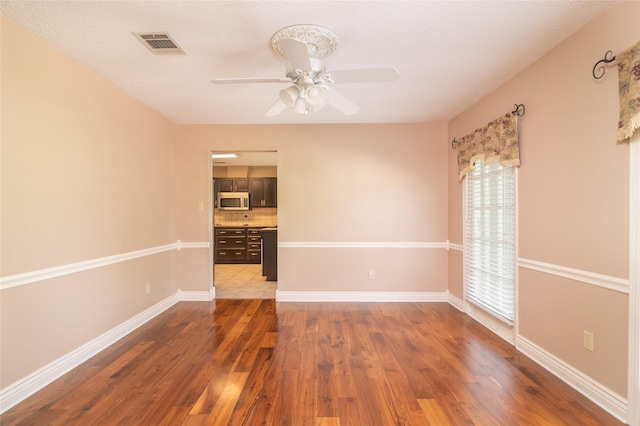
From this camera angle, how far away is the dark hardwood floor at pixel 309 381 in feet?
5.96

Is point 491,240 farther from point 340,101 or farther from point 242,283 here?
point 242,283

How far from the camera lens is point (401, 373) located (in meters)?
2.31

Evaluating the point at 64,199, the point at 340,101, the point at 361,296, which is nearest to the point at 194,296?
the point at 64,199

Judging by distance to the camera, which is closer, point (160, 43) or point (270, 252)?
point (160, 43)

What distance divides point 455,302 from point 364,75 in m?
3.35

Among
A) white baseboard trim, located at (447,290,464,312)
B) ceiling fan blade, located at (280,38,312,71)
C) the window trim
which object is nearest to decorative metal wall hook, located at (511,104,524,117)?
the window trim

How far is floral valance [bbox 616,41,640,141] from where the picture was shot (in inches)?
65.4

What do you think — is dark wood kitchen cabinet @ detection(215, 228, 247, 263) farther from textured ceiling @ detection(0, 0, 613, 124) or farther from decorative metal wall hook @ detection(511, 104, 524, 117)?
decorative metal wall hook @ detection(511, 104, 524, 117)

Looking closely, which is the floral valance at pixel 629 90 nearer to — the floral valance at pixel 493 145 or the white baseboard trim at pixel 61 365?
the floral valance at pixel 493 145

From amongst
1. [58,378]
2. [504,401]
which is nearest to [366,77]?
[504,401]

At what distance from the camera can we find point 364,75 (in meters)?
1.97

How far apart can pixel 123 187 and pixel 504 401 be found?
3894 mm

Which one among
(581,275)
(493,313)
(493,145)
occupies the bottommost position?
(493,313)

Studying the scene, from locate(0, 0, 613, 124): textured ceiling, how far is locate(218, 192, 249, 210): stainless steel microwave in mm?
4396
